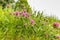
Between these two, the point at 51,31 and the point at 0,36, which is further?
the point at 51,31

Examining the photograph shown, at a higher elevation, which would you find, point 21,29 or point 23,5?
point 23,5

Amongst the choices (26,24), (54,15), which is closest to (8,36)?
(26,24)

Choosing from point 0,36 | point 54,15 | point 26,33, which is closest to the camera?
point 0,36

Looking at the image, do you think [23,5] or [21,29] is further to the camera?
[23,5]

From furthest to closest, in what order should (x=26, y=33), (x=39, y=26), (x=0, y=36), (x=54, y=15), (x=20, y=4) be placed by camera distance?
(x=54, y=15) < (x=20, y=4) < (x=39, y=26) < (x=26, y=33) < (x=0, y=36)

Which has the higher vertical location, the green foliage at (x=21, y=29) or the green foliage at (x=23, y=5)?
the green foliage at (x=23, y=5)

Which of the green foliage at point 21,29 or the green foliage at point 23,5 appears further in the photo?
the green foliage at point 23,5

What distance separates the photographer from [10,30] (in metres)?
6.11

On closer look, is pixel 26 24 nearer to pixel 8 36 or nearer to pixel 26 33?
pixel 26 33

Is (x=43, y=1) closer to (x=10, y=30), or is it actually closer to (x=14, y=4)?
(x=14, y=4)

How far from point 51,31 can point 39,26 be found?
1.27 ft

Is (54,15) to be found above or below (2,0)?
below

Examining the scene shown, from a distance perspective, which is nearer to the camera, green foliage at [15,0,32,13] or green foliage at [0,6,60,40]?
green foliage at [0,6,60,40]

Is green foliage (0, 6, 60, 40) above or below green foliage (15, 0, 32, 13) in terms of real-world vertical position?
below
